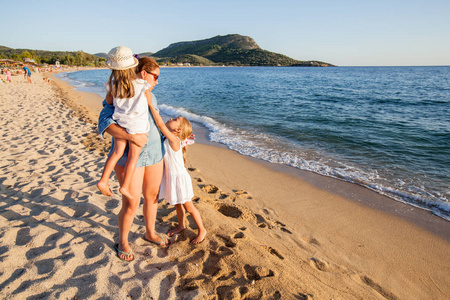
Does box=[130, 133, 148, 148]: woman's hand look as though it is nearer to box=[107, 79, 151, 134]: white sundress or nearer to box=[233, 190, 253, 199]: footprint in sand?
box=[107, 79, 151, 134]: white sundress

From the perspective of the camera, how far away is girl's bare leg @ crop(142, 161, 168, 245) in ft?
7.97

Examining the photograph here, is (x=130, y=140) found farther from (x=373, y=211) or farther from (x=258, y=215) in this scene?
(x=373, y=211)

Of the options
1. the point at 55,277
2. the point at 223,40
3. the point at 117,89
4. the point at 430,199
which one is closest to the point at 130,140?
the point at 117,89

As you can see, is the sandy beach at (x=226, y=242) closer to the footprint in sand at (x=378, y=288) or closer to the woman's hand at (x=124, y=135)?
the footprint in sand at (x=378, y=288)

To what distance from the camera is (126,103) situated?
204 cm

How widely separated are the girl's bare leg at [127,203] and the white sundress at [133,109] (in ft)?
1.41

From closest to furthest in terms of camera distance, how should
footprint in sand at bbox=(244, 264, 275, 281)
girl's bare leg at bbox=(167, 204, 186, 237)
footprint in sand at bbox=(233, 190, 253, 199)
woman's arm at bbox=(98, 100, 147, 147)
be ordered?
woman's arm at bbox=(98, 100, 147, 147) → footprint in sand at bbox=(244, 264, 275, 281) → girl's bare leg at bbox=(167, 204, 186, 237) → footprint in sand at bbox=(233, 190, 253, 199)

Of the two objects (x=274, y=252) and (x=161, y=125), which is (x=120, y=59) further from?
(x=274, y=252)


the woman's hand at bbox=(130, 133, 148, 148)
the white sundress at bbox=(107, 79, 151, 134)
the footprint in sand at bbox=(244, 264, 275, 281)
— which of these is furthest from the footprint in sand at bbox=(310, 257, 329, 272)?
the white sundress at bbox=(107, 79, 151, 134)

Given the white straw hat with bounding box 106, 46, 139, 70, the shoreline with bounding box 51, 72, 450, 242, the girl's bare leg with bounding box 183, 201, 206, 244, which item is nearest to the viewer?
the white straw hat with bounding box 106, 46, 139, 70

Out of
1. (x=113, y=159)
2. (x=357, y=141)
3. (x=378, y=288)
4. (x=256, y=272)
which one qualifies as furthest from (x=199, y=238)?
(x=357, y=141)

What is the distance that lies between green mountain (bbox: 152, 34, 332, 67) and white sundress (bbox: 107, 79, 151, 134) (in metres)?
142

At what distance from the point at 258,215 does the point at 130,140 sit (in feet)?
7.95

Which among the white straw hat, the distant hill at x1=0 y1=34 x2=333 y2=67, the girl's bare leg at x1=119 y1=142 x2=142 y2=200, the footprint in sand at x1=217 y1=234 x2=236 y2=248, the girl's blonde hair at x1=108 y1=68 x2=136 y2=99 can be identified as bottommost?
the footprint in sand at x1=217 y1=234 x2=236 y2=248
